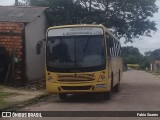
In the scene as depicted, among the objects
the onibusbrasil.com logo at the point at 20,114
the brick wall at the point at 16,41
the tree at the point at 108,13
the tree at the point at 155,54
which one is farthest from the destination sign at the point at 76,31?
the tree at the point at 155,54

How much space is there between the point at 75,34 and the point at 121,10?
16.2m

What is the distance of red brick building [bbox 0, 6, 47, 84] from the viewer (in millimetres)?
22797

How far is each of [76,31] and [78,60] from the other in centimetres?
122

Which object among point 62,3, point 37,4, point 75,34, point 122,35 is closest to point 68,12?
point 62,3

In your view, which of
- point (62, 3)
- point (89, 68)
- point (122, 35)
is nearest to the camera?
point (89, 68)

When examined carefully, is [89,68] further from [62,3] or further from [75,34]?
[62,3]

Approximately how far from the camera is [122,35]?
34.5 metres

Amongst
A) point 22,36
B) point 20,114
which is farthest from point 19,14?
point 20,114

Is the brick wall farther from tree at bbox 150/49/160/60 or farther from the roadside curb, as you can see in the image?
tree at bbox 150/49/160/60

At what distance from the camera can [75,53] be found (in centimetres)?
1700

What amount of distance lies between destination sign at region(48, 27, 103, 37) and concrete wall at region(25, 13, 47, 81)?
6378 millimetres

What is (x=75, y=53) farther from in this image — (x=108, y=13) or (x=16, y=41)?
(x=108, y=13)

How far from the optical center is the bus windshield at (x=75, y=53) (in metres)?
16.8

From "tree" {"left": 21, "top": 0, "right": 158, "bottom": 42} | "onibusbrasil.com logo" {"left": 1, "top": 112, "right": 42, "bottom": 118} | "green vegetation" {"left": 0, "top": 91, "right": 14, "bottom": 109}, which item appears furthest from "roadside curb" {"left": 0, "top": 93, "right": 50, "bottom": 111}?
"tree" {"left": 21, "top": 0, "right": 158, "bottom": 42}
